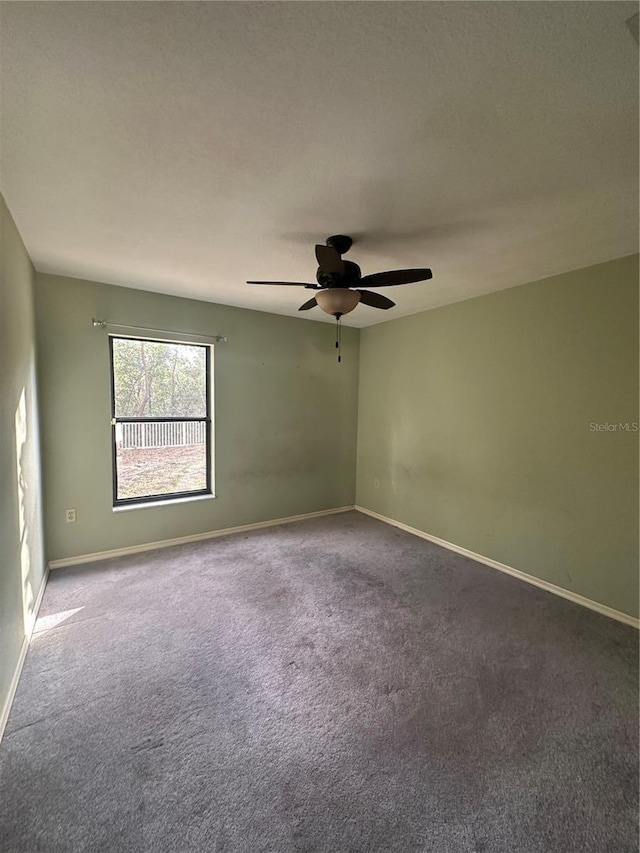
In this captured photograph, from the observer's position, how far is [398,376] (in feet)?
13.7

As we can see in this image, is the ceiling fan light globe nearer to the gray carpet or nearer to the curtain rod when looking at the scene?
the curtain rod

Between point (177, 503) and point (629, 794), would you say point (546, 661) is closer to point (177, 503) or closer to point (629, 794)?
point (629, 794)

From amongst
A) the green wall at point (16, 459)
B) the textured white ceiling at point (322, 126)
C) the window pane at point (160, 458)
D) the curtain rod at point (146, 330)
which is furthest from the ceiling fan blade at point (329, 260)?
the window pane at point (160, 458)

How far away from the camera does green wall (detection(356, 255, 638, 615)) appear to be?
8.05 feet

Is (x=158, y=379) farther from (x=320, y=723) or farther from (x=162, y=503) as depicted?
(x=320, y=723)

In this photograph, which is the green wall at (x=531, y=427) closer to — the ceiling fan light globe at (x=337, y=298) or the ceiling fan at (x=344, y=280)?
the ceiling fan at (x=344, y=280)

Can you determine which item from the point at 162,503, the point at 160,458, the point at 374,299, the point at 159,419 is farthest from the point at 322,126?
the point at 162,503

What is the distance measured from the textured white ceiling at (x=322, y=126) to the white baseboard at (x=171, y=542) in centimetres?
252

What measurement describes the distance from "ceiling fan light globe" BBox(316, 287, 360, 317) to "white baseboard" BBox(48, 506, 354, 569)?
2.72m

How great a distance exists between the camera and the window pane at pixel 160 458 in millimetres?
3375

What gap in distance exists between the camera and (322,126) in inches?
51.6

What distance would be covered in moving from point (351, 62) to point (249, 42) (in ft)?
0.98

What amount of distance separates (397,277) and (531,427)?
180 centimetres

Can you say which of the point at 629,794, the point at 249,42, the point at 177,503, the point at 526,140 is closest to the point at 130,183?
the point at 249,42
